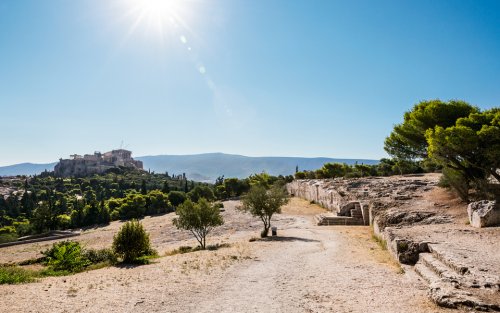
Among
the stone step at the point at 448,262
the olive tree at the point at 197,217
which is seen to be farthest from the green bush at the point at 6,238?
the stone step at the point at 448,262

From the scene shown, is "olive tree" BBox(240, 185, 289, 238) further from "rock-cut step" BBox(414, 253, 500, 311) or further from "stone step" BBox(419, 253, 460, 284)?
"rock-cut step" BBox(414, 253, 500, 311)

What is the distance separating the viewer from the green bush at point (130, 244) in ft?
84.0

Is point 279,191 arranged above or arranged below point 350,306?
above

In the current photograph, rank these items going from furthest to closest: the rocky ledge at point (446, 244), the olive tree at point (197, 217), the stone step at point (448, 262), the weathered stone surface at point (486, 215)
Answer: the olive tree at point (197, 217) → the weathered stone surface at point (486, 215) → the stone step at point (448, 262) → the rocky ledge at point (446, 244)

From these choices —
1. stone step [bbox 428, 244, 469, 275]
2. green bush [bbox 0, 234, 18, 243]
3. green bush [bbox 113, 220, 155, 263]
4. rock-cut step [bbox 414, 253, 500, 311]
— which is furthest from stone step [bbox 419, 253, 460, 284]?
green bush [bbox 0, 234, 18, 243]

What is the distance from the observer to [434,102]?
34.1 meters

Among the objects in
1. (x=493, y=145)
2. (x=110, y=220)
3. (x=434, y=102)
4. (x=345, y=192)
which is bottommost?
(x=110, y=220)

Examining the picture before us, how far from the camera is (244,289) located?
13.9m

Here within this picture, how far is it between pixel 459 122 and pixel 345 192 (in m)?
28.9

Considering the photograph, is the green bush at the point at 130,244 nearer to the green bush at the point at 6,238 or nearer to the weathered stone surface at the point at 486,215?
the weathered stone surface at the point at 486,215

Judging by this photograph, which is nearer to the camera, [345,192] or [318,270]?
[318,270]

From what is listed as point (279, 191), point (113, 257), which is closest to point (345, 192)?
point (279, 191)

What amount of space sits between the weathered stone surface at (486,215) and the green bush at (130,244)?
2397 centimetres

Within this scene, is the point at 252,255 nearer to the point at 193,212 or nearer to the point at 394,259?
the point at 394,259
